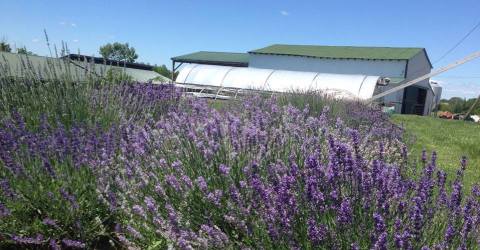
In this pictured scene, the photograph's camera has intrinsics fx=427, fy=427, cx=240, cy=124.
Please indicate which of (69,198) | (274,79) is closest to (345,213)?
(69,198)

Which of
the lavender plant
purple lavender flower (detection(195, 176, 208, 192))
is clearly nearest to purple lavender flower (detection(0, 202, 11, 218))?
the lavender plant

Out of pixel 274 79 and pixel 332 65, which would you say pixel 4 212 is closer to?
pixel 274 79

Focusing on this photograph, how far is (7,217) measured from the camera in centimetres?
254

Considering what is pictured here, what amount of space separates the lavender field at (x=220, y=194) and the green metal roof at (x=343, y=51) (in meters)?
28.4

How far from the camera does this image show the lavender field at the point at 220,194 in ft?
6.38

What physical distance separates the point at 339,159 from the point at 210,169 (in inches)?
35.0

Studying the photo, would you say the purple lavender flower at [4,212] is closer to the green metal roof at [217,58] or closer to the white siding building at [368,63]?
the white siding building at [368,63]

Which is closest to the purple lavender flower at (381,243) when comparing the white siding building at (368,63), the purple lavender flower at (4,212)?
the purple lavender flower at (4,212)

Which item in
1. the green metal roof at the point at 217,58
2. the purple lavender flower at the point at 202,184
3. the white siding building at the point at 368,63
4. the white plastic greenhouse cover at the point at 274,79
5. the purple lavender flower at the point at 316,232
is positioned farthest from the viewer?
the green metal roof at the point at 217,58

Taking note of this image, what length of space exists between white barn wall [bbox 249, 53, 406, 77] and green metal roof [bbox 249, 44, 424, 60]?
31 centimetres

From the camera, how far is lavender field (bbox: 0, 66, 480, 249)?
6.38 feet

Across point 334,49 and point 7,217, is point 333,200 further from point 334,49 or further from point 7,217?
point 334,49

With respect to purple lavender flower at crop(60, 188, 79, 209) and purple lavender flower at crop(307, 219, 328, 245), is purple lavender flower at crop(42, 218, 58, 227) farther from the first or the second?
purple lavender flower at crop(307, 219, 328, 245)

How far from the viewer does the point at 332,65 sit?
32000mm
